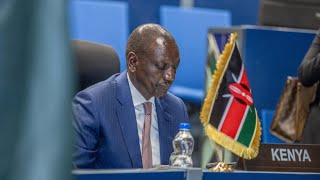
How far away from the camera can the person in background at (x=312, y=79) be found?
5.28 meters

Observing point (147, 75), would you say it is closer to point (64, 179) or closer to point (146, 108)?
point (146, 108)

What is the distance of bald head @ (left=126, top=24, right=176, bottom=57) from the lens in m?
3.72

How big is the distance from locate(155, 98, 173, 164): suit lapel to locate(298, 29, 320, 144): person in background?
166 cm

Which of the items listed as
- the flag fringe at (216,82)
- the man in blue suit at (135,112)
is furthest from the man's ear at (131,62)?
the flag fringe at (216,82)

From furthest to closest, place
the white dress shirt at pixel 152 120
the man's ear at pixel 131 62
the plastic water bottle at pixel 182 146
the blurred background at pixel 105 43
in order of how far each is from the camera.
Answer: the man's ear at pixel 131 62 < the white dress shirt at pixel 152 120 < the plastic water bottle at pixel 182 146 < the blurred background at pixel 105 43

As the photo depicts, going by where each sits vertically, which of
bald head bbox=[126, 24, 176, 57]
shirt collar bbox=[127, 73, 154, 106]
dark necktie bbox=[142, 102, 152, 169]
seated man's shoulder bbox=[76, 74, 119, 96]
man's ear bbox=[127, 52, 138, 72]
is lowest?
dark necktie bbox=[142, 102, 152, 169]

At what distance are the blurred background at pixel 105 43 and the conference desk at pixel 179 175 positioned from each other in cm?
47

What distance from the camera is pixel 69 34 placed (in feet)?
3.10

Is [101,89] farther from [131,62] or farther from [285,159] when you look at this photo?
[285,159]

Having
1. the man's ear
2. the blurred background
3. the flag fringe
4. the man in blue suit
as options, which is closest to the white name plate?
the flag fringe

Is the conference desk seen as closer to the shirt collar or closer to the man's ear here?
the shirt collar

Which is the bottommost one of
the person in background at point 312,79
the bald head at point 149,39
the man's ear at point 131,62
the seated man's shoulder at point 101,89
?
the person in background at point 312,79

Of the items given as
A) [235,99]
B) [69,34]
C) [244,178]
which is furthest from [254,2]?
[69,34]

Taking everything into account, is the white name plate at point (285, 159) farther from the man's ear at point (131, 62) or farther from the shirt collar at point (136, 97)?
the man's ear at point (131, 62)
